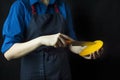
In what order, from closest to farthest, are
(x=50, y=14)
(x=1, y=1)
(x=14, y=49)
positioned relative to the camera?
1. (x=14, y=49)
2. (x=50, y=14)
3. (x=1, y=1)

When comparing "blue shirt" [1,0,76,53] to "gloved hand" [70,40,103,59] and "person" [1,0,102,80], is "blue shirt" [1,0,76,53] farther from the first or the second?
"gloved hand" [70,40,103,59]

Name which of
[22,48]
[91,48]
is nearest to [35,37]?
[22,48]

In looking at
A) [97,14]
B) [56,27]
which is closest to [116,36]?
[97,14]

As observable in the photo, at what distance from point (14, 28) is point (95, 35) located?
457mm

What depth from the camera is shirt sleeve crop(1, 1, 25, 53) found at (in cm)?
87

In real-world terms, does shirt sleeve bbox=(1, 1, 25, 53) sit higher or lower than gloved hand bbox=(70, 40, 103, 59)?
higher

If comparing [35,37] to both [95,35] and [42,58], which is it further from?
[95,35]

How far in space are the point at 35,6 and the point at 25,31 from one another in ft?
0.34

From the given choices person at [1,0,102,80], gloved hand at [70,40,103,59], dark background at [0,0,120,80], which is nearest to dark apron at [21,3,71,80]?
person at [1,0,102,80]

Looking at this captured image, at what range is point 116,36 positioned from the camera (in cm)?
118

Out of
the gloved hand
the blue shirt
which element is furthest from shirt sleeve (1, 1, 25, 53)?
the gloved hand

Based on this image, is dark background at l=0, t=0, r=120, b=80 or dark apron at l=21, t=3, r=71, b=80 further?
dark background at l=0, t=0, r=120, b=80

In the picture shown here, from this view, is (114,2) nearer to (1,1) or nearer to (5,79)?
(1,1)

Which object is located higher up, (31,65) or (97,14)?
(97,14)
